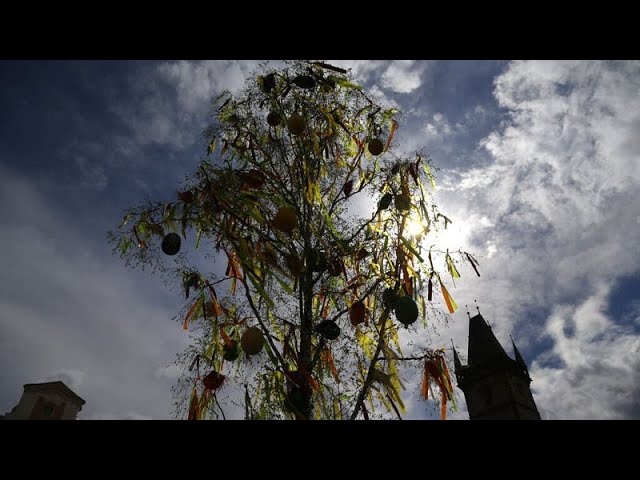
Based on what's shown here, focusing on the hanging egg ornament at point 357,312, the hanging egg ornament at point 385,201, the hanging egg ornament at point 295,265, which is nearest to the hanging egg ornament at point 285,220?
the hanging egg ornament at point 295,265

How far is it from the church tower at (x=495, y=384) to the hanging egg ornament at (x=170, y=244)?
105 feet

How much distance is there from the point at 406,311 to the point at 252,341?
2164 millimetres

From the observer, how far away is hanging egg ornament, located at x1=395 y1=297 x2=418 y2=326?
524 cm

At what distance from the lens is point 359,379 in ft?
21.1

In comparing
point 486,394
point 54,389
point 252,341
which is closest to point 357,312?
point 252,341

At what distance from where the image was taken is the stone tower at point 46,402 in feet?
78.1

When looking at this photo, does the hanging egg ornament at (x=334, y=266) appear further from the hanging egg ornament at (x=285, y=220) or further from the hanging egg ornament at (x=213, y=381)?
the hanging egg ornament at (x=213, y=381)

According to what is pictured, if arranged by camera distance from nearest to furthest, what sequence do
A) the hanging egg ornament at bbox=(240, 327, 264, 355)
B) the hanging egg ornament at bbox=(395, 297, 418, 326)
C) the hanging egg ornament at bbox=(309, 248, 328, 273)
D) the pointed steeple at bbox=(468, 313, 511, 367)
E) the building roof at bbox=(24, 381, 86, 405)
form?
the hanging egg ornament at bbox=(240, 327, 264, 355) < the hanging egg ornament at bbox=(395, 297, 418, 326) < the hanging egg ornament at bbox=(309, 248, 328, 273) < the building roof at bbox=(24, 381, 86, 405) < the pointed steeple at bbox=(468, 313, 511, 367)

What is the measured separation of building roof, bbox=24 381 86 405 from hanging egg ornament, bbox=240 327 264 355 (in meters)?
27.0

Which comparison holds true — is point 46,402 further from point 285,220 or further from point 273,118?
point 285,220

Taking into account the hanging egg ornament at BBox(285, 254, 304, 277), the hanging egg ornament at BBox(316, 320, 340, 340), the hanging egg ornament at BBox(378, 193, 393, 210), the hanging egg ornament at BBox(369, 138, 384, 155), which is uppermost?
the hanging egg ornament at BBox(369, 138, 384, 155)

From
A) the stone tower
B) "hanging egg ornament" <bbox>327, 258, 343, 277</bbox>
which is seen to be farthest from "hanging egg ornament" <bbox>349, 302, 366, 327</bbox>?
the stone tower

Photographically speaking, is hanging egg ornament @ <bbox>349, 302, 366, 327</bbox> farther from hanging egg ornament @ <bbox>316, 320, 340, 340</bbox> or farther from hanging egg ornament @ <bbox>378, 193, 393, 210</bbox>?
hanging egg ornament @ <bbox>378, 193, 393, 210</bbox>
